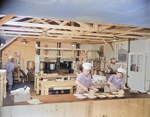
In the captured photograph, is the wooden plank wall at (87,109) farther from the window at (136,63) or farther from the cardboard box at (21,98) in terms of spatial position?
the window at (136,63)

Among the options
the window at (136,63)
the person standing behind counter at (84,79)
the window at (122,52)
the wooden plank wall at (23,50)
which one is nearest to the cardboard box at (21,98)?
the person standing behind counter at (84,79)

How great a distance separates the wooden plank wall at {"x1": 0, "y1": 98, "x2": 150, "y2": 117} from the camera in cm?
304

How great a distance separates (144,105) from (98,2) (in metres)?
3.11

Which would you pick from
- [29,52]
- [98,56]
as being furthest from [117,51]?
[29,52]

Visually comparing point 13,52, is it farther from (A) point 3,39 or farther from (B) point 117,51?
(B) point 117,51

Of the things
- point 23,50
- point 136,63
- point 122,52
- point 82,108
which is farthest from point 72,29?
point 23,50

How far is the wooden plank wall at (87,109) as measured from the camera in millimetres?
3041

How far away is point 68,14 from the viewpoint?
2.58 meters

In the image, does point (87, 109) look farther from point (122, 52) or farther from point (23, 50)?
point (23, 50)

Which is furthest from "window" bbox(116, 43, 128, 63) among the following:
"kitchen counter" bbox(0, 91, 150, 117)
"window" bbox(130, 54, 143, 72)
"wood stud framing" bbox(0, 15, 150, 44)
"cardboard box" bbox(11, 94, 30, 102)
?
"cardboard box" bbox(11, 94, 30, 102)

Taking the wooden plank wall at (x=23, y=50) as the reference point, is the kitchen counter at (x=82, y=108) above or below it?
below

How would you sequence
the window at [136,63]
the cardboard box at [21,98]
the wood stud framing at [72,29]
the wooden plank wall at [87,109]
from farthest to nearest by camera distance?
the window at [136,63], the wood stud framing at [72,29], the cardboard box at [21,98], the wooden plank wall at [87,109]

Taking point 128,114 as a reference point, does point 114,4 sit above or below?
above

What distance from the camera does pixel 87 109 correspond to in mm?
3473
